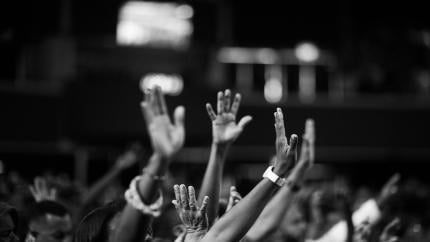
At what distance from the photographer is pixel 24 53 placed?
14453 millimetres

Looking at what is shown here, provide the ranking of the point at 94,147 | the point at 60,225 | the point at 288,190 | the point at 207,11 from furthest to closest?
the point at 207,11, the point at 94,147, the point at 60,225, the point at 288,190

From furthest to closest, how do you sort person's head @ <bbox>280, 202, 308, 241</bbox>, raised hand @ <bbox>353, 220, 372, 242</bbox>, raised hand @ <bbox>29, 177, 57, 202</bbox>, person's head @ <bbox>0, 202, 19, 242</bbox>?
1. person's head @ <bbox>280, 202, 308, 241</bbox>
2. raised hand @ <bbox>29, 177, 57, 202</bbox>
3. raised hand @ <bbox>353, 220, 372, 242</bbox>
4. person's head @ <bbox>0, 202, 19, 242</bbox>

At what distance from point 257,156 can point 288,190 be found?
38.3 ft

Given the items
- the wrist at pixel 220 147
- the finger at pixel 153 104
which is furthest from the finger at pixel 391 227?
the finger at pixel 153 104

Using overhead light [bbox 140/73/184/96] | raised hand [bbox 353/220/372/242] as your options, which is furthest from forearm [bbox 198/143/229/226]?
overhead light [bbox 140/73/184/96]

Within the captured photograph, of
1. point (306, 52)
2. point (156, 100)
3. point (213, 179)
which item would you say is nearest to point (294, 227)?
point (213, 179)

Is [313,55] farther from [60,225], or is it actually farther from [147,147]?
[60,225]

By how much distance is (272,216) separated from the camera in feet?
10.5

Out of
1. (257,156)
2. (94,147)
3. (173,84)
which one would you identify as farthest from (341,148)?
(94,147)

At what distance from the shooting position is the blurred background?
1386cm

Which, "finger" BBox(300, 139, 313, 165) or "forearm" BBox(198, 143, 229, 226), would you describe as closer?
"finger" BBox(300, 139, 313, 165)

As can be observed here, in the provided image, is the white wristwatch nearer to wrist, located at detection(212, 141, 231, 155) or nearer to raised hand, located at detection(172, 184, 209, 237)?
raised hand, located at detection(172, 184, 209, 237)

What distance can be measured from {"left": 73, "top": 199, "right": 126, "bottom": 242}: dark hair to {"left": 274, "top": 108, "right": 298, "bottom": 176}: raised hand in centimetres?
76

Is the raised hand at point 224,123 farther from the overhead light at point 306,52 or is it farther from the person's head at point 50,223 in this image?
the overhead light at point 306,52
